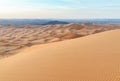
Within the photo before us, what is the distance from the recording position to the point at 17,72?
17.7ft

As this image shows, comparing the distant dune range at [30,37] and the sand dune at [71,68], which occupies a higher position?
the sand dune at [71,68]

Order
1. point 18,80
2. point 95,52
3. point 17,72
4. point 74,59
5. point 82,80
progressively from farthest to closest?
point 95,52, point 74,59, point 17,72, point 18,80, point 82,80

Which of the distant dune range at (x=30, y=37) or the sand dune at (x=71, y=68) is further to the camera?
the distant dune range at (x=30, y=37)

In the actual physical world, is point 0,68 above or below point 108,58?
below

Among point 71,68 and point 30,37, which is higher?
point 71,68

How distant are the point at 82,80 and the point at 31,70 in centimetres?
151

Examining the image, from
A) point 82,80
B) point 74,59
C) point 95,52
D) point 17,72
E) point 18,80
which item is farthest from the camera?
point 95,52

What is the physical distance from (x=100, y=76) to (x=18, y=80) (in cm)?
163

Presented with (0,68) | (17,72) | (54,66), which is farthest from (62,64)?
(0,68)

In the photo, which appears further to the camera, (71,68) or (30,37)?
(30,37)

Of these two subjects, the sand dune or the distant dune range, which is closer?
the sand dune

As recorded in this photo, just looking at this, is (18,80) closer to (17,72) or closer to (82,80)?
(17,72)

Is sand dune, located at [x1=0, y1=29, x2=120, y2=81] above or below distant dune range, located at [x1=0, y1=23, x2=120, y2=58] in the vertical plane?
above

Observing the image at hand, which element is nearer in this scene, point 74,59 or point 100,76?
point 100,76
